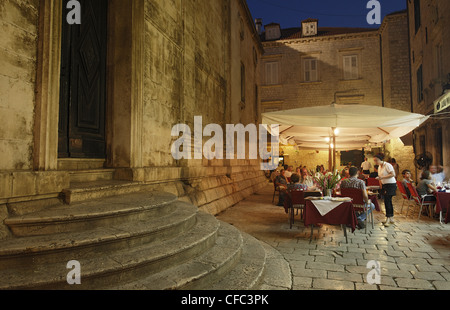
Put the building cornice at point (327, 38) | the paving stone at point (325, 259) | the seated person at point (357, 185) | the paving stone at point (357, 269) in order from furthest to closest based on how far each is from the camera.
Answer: the building cornice at point (327, 38) → the seated person at point (357, 185) → the paving stone at point (325, 259) → the paving stone at point (357, 269)

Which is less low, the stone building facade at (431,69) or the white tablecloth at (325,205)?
the stone building facade at (431,69)

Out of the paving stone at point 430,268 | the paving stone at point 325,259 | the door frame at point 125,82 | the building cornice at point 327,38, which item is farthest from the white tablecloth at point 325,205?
the building cornice at point 327,38

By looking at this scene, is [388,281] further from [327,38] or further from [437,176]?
[327,38]

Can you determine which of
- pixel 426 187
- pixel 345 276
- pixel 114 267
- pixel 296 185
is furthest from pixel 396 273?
pixel 426 187

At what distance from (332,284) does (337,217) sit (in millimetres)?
1750

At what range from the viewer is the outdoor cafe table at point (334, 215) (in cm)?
459

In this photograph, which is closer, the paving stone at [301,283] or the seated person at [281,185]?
the paving stone at [301,283]

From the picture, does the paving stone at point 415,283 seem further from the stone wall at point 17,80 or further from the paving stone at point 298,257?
the stone wall at point 17,80

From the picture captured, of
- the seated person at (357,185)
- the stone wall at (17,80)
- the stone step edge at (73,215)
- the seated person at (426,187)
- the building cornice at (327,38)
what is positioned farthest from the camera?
the building cornice at (327,38)

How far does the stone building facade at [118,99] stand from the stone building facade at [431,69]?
7435 millimetres

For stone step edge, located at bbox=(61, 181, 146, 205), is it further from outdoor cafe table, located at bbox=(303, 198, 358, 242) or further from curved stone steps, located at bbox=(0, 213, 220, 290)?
outdoor cafe table, located at bbox=(303, 198, 358, 242)

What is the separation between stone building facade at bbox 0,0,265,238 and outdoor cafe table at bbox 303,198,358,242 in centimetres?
261

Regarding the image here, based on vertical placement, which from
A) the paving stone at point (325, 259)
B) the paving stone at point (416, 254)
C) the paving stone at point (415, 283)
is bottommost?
the paving stone at point (416, 254)

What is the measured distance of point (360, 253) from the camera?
13.8 ft
